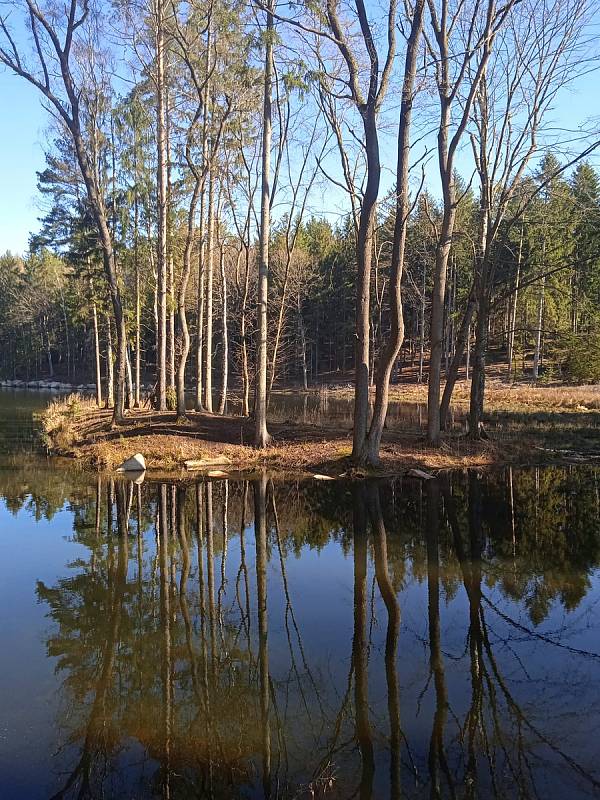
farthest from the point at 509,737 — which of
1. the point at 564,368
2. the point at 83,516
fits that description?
the point at 564,368

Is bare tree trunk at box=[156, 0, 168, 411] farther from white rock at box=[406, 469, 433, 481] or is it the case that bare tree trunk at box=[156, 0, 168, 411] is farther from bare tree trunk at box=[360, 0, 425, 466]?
white rock at box=[406, 469, 433, 481]

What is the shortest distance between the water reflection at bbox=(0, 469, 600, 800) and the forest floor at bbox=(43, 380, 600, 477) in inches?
184

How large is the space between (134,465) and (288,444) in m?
4.05

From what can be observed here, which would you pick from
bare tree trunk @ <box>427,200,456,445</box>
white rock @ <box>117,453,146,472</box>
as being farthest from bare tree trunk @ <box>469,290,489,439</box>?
white rock @ <box>117,453,146,472</box>

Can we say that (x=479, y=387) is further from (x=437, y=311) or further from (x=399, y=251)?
(x=399, y=251)

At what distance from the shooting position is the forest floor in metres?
14.6

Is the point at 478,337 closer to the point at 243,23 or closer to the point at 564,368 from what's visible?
the point at 243,23

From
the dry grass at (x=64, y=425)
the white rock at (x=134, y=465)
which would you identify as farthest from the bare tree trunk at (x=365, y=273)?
the dry grass at (x=64, y=425)

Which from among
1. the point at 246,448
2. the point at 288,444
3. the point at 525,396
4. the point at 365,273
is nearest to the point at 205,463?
the point at 246,448

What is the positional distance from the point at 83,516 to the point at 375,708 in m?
7.15

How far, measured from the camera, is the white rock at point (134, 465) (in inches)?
563

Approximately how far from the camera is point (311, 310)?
5609cm

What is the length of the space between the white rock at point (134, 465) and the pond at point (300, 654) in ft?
13.6

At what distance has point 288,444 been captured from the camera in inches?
637
